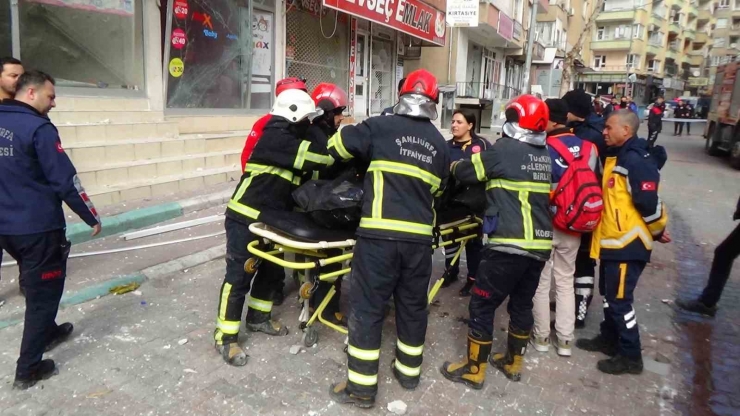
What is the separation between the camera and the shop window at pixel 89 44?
6934 millimetres

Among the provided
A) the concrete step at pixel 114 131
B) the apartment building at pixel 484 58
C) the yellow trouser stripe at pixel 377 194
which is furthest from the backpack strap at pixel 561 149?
the apartment building at pixel 484 58

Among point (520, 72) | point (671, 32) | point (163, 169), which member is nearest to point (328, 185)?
point (163, 169)

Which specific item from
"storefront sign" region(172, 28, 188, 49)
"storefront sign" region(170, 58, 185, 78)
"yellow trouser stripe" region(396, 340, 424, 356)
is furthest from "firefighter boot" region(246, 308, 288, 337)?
"storefront sign" region(172, 28, 188, 49)

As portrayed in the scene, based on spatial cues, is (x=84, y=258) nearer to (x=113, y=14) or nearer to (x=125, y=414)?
(x=125, y=414)

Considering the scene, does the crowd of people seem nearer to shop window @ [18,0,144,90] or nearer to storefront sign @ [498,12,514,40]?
Answer: shop window @ [18,0,144,90]

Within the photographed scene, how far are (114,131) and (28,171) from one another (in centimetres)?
408

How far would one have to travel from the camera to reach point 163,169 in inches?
273

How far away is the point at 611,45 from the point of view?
166ft

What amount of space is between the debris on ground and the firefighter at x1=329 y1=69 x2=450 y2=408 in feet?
0.45

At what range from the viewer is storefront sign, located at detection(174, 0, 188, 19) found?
315 inches

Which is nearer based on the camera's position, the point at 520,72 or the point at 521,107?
the point at 521,107

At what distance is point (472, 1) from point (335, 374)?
14902 millimetres

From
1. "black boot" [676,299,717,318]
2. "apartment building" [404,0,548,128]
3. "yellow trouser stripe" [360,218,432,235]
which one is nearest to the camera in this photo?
"yellow trouser stripe" [360,218,432,235]

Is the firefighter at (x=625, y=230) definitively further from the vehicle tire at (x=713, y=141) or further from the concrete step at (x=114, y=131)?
the vehicle tire at (x=713, y=141)
